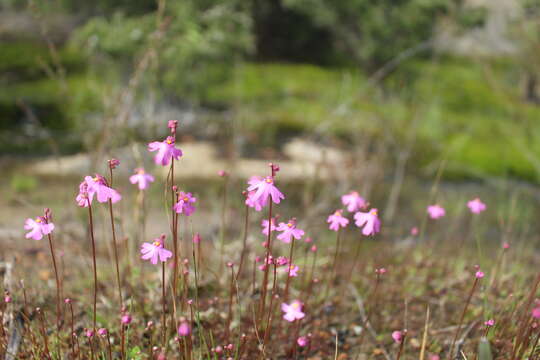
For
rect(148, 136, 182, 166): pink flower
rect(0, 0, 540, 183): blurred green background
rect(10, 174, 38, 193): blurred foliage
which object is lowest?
rect(10, 174, 38, 193): blurred foliage

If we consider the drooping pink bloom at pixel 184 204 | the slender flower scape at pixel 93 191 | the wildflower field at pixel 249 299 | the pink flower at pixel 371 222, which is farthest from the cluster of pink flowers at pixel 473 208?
the slender flower scape at pixel 93 191

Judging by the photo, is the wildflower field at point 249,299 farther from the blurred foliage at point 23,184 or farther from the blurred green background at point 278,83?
the blurred foliage at point 23,184

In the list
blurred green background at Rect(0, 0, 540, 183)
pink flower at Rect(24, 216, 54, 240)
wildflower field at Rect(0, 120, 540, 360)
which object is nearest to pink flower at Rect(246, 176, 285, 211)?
wildflower field at Rect(0, 120, 540, 360)

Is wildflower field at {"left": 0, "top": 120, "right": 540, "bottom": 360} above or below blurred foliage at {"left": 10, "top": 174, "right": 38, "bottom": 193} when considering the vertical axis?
above

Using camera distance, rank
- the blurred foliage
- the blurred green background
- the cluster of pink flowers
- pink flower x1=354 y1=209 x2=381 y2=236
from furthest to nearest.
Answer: the blurred foliage
the blurred green background
the cluster of pink flowers
pink flower x1=354 y1=209 x2=381 y2=236

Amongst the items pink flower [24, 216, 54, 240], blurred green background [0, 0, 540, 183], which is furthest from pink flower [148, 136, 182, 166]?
blurred green background [0, 0, 540, 183]

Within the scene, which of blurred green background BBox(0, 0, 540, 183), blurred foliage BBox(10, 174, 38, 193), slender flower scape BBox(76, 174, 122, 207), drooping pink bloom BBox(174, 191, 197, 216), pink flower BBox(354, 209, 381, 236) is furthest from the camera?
blurred foliage BBox(10, 174, 38, 193)

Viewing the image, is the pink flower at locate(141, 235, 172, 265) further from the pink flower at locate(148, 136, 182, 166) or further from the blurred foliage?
the blurred foliage

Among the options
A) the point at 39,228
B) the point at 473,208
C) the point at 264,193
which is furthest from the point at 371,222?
the point at 39,228

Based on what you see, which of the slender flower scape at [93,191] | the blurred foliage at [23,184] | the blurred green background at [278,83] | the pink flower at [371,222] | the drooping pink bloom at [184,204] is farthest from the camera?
the blurred foliage at [23,184]

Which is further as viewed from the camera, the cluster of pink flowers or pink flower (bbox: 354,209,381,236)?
the cluster of pink flowers
